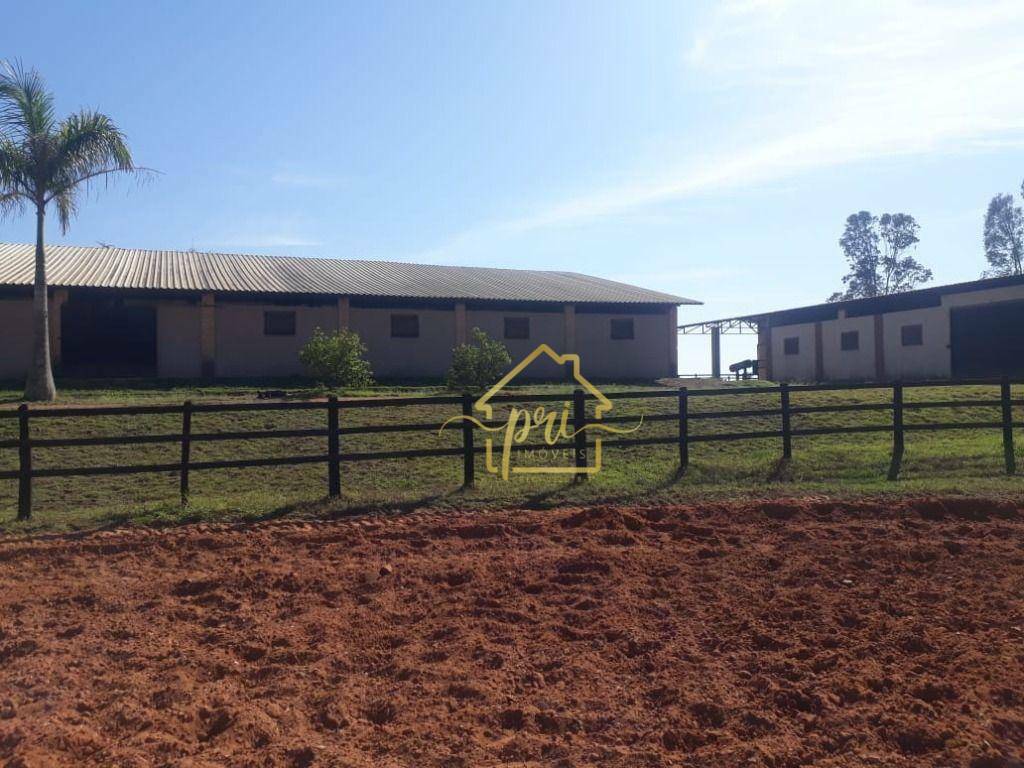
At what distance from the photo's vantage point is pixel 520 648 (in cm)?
485

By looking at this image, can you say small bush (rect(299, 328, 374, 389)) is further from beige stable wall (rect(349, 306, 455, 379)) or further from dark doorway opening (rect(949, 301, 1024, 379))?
dark doorway opening (rect(949, 301, 1024, 379))

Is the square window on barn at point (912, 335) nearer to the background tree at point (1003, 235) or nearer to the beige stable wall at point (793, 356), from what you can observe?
the beige stable wall at point (793, 356)

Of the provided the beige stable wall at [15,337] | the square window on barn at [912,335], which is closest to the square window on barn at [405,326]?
the beige stable wall at [15,337]

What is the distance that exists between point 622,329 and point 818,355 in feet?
28.3

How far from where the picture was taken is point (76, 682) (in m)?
4.43

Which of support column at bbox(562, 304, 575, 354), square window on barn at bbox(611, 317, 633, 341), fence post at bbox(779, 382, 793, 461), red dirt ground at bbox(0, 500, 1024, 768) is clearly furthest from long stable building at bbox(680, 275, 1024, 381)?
red dirt ground at bbox(0, 500, 1024, 768)

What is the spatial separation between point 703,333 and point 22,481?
32.7 metres

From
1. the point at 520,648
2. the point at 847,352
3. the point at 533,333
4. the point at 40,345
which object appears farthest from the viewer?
the point at 847,352

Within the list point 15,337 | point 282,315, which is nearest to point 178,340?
point 282,315

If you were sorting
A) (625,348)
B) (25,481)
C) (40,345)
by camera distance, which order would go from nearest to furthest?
(25,481)
(40,345)
(625,348)

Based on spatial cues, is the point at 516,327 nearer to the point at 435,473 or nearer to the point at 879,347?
the point at 879,347

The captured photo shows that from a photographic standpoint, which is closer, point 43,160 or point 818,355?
point 43,160

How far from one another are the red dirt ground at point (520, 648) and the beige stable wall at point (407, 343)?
17902 millimetres

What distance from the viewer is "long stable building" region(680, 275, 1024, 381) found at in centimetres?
2467
